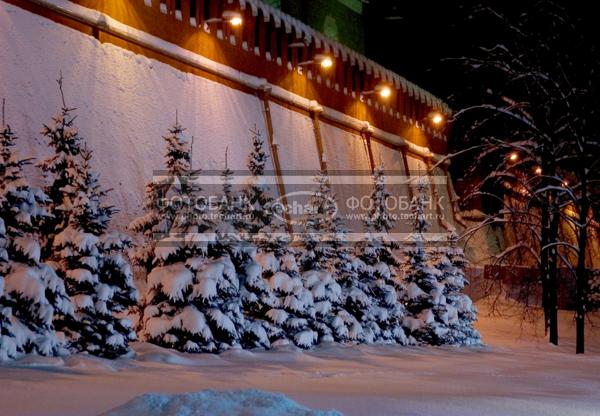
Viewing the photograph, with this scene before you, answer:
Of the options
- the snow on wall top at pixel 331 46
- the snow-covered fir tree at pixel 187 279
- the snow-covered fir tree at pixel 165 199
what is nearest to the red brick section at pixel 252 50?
the snow on wall top at pixel 331 46

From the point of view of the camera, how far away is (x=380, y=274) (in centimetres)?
1692

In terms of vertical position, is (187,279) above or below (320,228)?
below

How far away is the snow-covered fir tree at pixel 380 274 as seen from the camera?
16719 millimetres

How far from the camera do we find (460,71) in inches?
864

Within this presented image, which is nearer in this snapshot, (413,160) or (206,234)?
(206,234)

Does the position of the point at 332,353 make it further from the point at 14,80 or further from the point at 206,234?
the point at 14,80

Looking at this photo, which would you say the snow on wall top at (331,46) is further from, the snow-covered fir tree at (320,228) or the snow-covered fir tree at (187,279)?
the snow-covered fir tree at (187,279)

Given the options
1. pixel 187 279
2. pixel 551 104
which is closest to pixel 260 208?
pixel 187 279

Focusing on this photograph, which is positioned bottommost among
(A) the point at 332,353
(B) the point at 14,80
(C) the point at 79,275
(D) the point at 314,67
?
(A) the point at 332,353

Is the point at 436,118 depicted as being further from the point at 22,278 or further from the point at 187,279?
the point at 22,278

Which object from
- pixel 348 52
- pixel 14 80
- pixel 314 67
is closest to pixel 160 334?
pixel 14 80

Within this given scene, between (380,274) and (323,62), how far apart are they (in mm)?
9185

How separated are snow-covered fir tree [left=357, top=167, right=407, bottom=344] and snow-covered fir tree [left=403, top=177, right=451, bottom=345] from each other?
538mm

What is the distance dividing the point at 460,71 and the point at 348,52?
7003 millimetres
